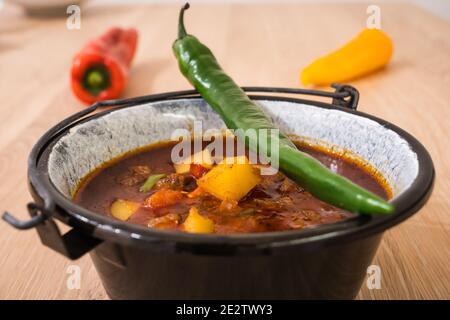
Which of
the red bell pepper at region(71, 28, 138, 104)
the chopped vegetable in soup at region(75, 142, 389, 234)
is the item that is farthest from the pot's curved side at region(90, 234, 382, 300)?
the red bell pepper at region(71, 28, 138, 104)

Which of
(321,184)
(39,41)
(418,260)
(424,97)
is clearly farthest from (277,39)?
(321,184)

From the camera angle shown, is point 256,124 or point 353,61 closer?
point 256,124

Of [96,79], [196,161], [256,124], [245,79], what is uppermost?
[256,124]

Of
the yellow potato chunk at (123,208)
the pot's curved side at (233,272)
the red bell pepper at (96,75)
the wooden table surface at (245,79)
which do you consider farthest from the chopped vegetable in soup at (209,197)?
the red bell pepper at (96,75)

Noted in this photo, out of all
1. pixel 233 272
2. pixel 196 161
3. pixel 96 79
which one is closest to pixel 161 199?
pixel 196 161

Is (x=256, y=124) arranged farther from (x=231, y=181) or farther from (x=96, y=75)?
(x=96, y=75)

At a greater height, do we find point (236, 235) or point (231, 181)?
point (236, 235)

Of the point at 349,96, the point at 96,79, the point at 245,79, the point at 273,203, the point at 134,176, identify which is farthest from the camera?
the point at 245,79
